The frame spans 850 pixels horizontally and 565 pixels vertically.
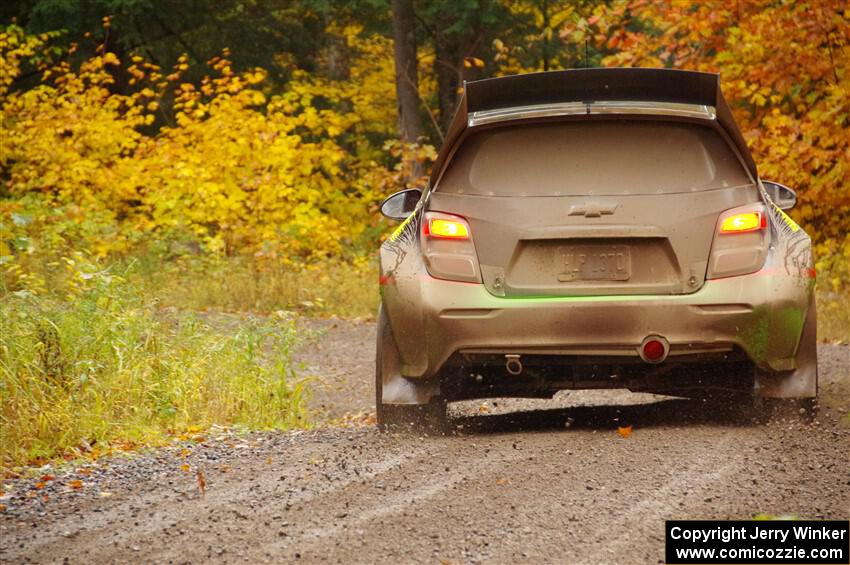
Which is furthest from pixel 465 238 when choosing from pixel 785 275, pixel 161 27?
pixel 161 27

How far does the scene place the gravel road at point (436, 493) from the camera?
4.43 m

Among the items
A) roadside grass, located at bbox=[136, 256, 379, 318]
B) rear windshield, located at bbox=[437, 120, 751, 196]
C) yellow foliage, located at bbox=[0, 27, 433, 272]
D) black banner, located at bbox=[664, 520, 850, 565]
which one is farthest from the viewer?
yellow foliage, located at bbox=[0, 27, 433, 272]

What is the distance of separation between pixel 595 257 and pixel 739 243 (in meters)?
0.72

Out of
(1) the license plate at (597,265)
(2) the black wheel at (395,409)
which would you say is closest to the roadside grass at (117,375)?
(2) the black wheel at (395,409)

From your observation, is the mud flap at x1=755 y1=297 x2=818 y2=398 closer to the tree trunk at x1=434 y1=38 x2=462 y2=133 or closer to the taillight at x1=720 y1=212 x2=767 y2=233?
the taillight at x1=720 y1=212 x2=767 y2=233

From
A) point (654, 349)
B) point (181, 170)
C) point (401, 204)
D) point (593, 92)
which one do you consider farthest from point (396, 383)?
point (181, 170)

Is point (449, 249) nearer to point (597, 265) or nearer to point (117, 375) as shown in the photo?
point (597, 265)

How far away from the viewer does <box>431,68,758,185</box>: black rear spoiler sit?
655 cm

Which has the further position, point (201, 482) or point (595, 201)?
point (595, 201)

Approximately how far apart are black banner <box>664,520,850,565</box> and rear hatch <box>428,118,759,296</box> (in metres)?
2.00

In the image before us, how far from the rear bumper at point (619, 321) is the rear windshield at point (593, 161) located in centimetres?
54

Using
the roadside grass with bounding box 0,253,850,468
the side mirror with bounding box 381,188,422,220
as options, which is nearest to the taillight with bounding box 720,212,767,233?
the side mirror with bounding box 381,188,422,220

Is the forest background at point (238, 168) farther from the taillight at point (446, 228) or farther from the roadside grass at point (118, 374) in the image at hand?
the taillight at point (446, 228)

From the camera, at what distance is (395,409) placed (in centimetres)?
688
